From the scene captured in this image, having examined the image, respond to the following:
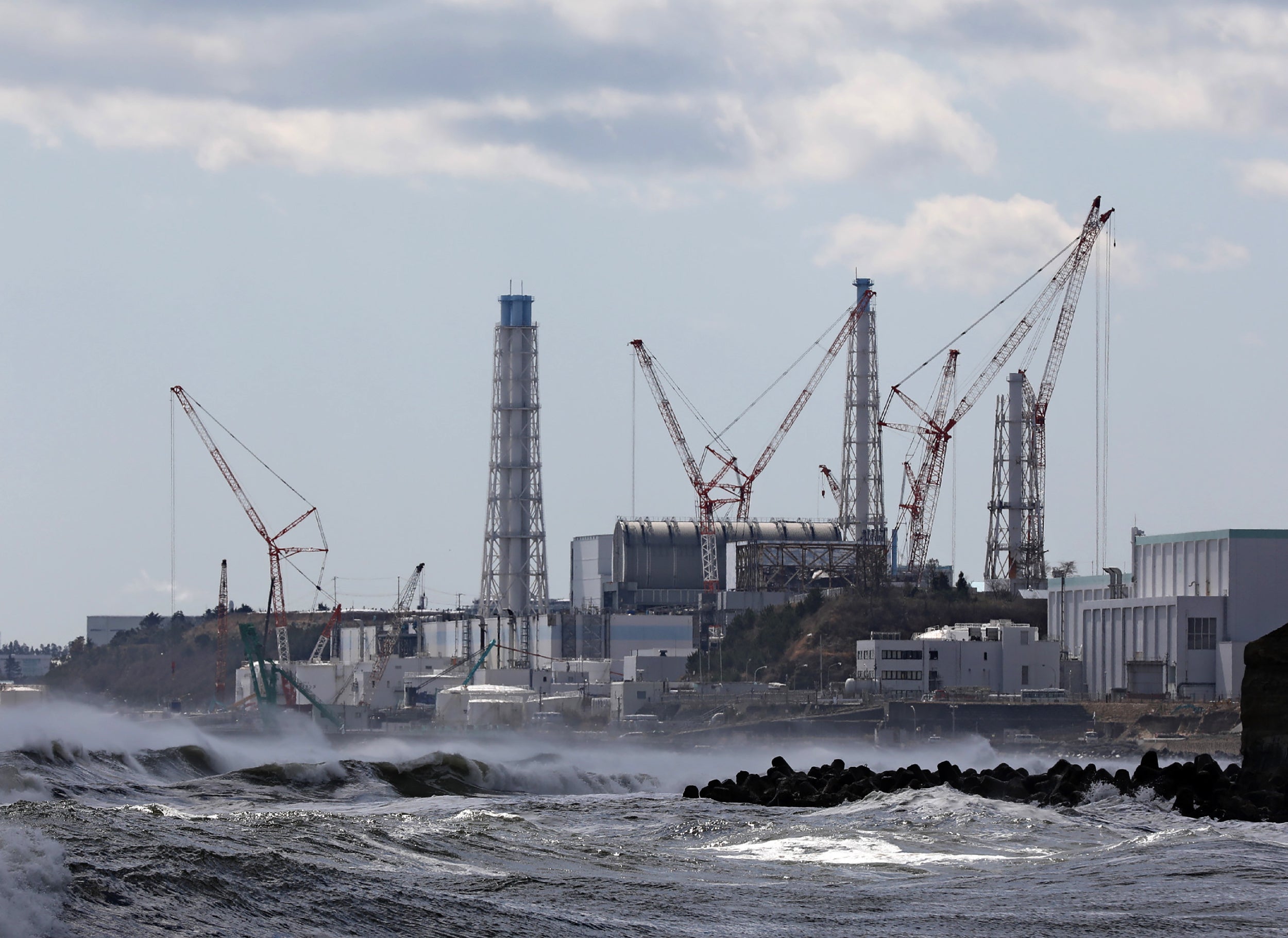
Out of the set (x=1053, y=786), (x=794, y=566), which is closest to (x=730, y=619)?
(x=794, y=566)

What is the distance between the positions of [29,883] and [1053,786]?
3358 centimetres

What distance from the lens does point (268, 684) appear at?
151875 mm

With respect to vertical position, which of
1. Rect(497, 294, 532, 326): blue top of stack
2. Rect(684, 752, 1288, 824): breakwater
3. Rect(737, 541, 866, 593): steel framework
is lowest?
Rect(684, 752, 1288, 824): breakwater

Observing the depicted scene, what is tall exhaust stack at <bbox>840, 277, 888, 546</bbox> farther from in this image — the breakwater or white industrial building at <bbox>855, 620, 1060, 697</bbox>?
the breakwater

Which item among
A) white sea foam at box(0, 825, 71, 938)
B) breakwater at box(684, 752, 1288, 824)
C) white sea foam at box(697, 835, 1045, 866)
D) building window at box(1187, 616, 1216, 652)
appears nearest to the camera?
white sea foam at box(0, 825, 71, 938)

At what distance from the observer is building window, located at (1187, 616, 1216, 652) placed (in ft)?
422

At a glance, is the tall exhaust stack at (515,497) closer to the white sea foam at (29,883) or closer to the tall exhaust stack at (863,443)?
the tall exhaust stack at (863,443)

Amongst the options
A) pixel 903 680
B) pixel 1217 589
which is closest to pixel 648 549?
pixel 903 680

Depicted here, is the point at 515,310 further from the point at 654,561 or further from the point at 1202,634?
the point at 1202,634

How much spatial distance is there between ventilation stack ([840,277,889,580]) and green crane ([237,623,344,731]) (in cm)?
5657

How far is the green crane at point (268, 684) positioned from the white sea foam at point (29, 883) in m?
120

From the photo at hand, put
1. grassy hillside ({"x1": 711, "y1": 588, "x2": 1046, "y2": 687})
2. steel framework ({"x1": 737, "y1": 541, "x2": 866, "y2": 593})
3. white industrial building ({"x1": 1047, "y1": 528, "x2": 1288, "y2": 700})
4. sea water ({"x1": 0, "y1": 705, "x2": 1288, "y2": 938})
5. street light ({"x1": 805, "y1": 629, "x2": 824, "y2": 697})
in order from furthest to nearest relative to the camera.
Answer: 1. steel framework ({"x1": 737, "y1": 541, "x2": 866, "y2": 593})
2. grassy hillside ({"x1": 711, "y1": 588, "x2": 1046, "y2": 687})
3. street light ({"x1": 805, "y1": 629, "x2": 824, "y2": 697})
4. white industrial building ({"x1": 1047, "y1": 528, "x2": 1288, "y2": 700})
5. sea water ({"x1": 0, "y1": 705, "x2": 1288, "y2": 938})

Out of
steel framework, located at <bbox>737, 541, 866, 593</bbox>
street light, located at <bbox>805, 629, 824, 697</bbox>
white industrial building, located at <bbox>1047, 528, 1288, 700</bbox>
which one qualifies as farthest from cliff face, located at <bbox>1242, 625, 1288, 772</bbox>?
steel framework, located at <bbox>737, 541, 866, 593</bbox>

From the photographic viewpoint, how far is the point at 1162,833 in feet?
124
